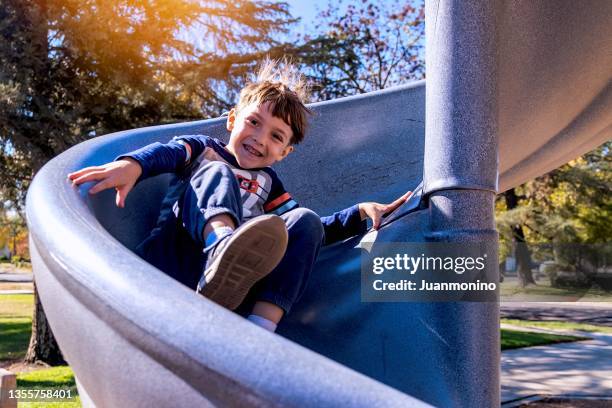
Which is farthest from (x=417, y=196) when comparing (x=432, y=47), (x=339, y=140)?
(x=339, y=140)

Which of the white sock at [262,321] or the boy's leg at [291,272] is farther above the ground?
the boy's leg at [291,272]

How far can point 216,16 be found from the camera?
24.9 ft

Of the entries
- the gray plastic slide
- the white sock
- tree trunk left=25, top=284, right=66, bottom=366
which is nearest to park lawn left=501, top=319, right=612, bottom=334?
the gray plastic slide

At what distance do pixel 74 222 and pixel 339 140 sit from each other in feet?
5.90

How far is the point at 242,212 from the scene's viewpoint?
74.5 inches

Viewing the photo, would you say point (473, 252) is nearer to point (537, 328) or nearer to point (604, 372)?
point (604, 372)

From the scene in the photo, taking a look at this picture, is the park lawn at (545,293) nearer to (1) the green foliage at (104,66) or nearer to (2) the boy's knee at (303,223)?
(1) the green foliage at (104,66)

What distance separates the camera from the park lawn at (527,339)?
24.2 feet

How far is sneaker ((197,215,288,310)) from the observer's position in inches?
56.4

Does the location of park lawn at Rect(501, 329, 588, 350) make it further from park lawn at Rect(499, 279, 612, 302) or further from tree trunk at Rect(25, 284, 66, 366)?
tree trunk at Rect(25, 284, 66, 366)

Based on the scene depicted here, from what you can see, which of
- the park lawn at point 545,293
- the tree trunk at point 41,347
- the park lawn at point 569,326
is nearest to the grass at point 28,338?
the park lawn at point 569,326

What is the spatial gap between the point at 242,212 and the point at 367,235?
0.52 metres

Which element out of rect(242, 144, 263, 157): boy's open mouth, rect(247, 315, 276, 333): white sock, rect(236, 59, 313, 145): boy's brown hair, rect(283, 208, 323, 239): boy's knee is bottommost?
rect(247, 315, 276, 333): white sock

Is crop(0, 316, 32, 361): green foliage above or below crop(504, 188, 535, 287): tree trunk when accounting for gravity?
below
